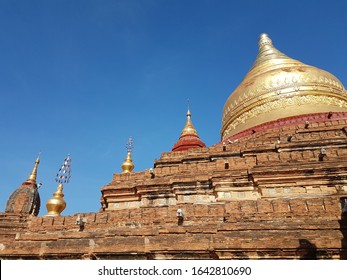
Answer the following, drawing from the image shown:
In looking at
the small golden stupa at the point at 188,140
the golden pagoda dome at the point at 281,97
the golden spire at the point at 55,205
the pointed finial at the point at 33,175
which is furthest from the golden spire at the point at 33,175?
the golden pagoda dome at the point at 281,97

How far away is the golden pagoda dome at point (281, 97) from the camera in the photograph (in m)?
18.3

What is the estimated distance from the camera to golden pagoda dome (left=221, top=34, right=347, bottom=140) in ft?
60.0

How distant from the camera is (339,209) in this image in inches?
287

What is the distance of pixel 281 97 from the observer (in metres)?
18.9

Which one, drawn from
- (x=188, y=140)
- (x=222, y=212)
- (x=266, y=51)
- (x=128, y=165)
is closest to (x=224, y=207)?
(x=222, y=212)

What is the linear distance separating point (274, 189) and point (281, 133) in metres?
4.91

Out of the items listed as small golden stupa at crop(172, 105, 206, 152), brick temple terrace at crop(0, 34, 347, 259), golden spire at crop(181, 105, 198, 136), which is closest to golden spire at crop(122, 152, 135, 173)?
small golden stupa at crop(172, 105, 206, 152)

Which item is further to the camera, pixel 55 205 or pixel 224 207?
pixel 55 205

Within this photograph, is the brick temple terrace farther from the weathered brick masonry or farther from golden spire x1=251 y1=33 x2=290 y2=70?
golden spire x1=251 y1=33 x2=290 y2=70

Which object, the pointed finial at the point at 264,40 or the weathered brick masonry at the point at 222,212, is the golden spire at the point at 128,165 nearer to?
the weathered brick masonry at the point at 222,212

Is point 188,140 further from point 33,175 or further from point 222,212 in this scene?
point 222,212

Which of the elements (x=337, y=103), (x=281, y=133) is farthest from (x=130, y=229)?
(x=337, y=103)

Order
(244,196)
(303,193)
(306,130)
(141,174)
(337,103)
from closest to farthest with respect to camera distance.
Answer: (303,193)
(244,196)
(141,174)
(306,130)
(337,103)
